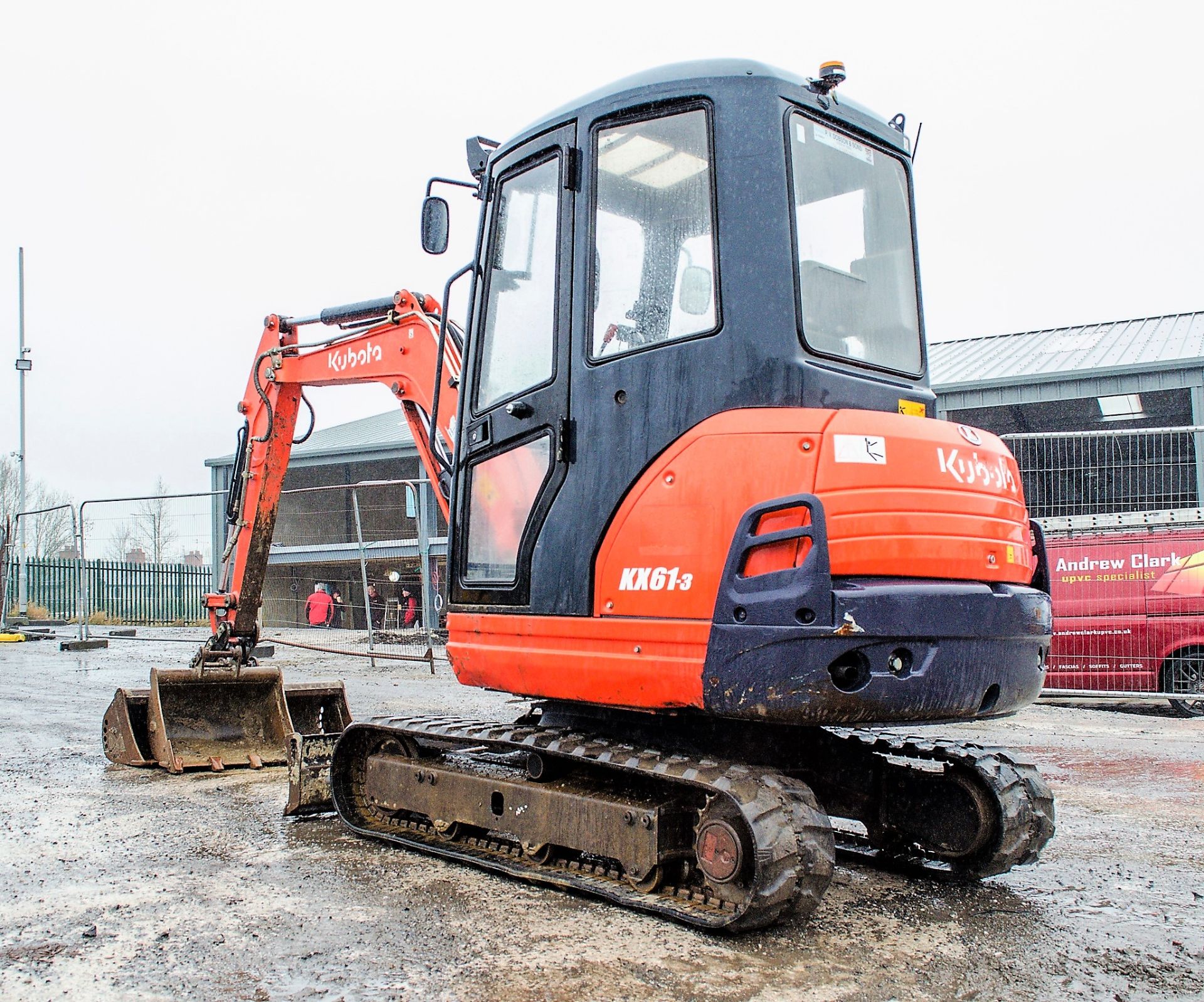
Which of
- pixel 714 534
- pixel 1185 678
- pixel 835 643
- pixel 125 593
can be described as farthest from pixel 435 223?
pixel 125 593

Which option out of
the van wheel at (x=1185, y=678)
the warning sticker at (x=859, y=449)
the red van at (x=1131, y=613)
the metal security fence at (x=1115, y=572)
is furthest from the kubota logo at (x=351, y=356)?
the van wheel at (x=1185, y=678)

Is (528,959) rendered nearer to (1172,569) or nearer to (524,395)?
(524,395)

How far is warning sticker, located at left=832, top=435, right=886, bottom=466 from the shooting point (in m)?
3.83

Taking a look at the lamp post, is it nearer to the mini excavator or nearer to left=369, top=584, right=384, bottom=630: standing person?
left=369, top=584, right=384, bottom=630: standing person

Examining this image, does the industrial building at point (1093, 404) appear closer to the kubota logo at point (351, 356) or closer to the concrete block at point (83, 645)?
the kubota logo at point (351, 356)

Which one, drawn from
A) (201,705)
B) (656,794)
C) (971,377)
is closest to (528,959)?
(656,794)

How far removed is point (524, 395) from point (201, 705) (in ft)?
13.7

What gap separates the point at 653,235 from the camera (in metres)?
4.47

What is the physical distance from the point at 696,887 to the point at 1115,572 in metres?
9.01

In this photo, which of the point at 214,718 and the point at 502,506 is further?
the point at 214,718

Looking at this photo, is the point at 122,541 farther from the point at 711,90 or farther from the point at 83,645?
the point at 711,90

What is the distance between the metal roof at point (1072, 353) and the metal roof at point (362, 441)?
543 inches

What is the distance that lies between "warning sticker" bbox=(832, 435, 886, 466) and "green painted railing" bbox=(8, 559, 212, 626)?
2176cm

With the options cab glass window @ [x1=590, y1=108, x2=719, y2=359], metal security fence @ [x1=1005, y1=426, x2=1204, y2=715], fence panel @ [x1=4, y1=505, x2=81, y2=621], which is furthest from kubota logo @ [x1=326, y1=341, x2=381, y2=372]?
fence panel @ [x1=4, y1=505, x2=81, y2=621]
